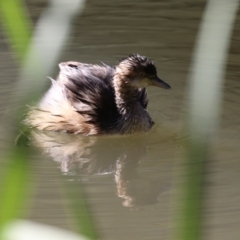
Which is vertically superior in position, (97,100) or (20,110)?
Answer: (20,110)

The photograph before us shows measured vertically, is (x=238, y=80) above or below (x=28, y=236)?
below

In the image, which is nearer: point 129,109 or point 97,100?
point 97,100

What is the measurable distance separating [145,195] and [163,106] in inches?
72.4

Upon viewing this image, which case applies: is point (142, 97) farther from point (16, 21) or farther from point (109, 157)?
point (16, 21)

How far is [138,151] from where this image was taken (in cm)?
495

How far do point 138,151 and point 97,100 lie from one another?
1.59ft

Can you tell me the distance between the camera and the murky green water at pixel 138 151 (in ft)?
11.8

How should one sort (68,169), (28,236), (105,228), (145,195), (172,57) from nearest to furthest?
(28,236) < (105,228) < (145,195) < (68,169) < (172,57)

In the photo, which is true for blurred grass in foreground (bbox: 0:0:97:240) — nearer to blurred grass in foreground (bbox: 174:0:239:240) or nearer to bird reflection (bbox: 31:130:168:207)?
blurred grass in foreground (bbox: 174:0:239:240)

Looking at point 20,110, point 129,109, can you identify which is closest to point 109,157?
point 129,109

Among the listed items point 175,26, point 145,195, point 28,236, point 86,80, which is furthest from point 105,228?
point 175,26

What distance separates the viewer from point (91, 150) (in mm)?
4957

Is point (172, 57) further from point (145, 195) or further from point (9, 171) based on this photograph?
point (9, 171)

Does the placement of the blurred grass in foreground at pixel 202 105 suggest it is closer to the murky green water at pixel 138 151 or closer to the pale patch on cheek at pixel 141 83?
the murky green water at pixel 138 151
